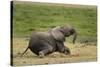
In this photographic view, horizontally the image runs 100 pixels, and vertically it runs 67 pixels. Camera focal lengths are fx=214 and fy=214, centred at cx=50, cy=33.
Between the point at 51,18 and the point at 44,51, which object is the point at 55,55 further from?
the point at 51,18

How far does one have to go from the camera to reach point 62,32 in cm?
278

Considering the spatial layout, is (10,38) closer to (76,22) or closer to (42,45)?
(42,45)

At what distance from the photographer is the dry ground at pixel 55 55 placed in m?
2.54

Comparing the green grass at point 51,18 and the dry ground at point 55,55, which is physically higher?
the green grass at point 51,18

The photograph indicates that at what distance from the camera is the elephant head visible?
275 centimetres

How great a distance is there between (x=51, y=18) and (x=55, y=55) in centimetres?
47

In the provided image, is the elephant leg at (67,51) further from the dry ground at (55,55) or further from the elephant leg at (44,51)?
the elephant leg at (44,51)

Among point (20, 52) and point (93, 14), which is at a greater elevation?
point (93, 14)

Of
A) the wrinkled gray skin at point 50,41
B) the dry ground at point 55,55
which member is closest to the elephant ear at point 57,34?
the wrinkled gray skin at point 50,41

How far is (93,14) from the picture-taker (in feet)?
9.70
